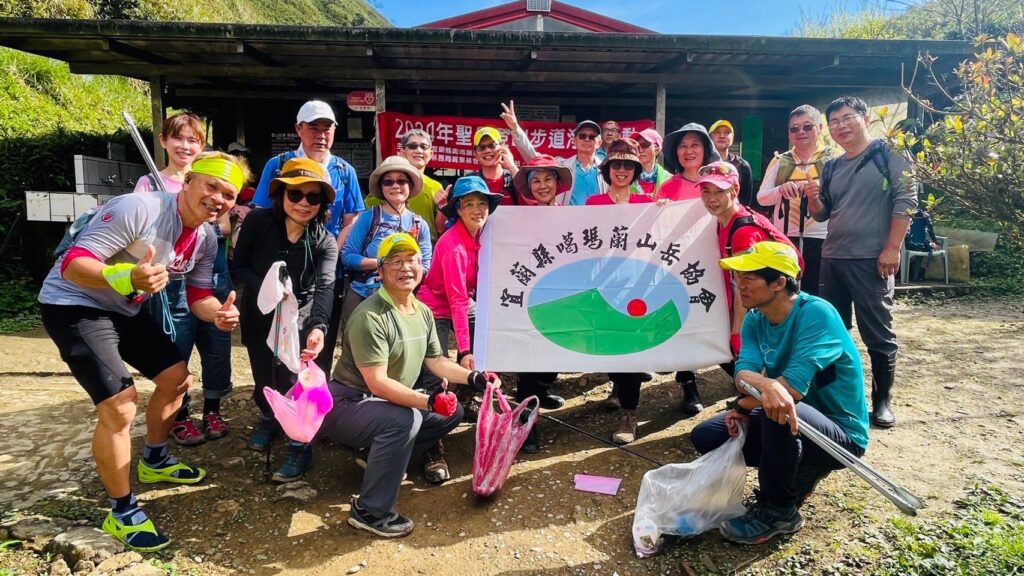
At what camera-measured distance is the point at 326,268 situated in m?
3.30

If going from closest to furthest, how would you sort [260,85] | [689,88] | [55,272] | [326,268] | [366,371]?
[55,272]
[366,371]
[326,268]
[689,88]
[260,85]

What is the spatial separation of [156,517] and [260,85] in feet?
26.1

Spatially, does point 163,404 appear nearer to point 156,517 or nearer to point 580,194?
point 156,517

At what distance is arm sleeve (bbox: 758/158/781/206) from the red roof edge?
21.1 feet

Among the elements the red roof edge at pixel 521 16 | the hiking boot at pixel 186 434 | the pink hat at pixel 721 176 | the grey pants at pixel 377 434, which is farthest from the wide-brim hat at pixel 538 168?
the red roof edge at pixel 521 16

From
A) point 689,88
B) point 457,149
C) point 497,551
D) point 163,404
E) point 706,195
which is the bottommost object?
point 497,551

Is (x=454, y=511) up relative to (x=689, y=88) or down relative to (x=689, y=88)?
down

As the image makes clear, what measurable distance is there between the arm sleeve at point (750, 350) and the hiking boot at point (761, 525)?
2.06 ft

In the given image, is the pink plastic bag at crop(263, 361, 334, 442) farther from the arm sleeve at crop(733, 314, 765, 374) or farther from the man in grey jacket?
the man in grey jacket

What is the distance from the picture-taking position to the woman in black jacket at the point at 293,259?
3.08 m

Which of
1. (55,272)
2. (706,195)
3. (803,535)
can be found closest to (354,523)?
(55,272)

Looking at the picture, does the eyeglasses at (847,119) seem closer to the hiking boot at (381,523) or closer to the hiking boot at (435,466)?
the hiking boot at (435,466)

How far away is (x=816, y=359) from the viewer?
97.0 inches

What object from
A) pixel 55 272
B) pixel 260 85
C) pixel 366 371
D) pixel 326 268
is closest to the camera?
pixel 55 272
